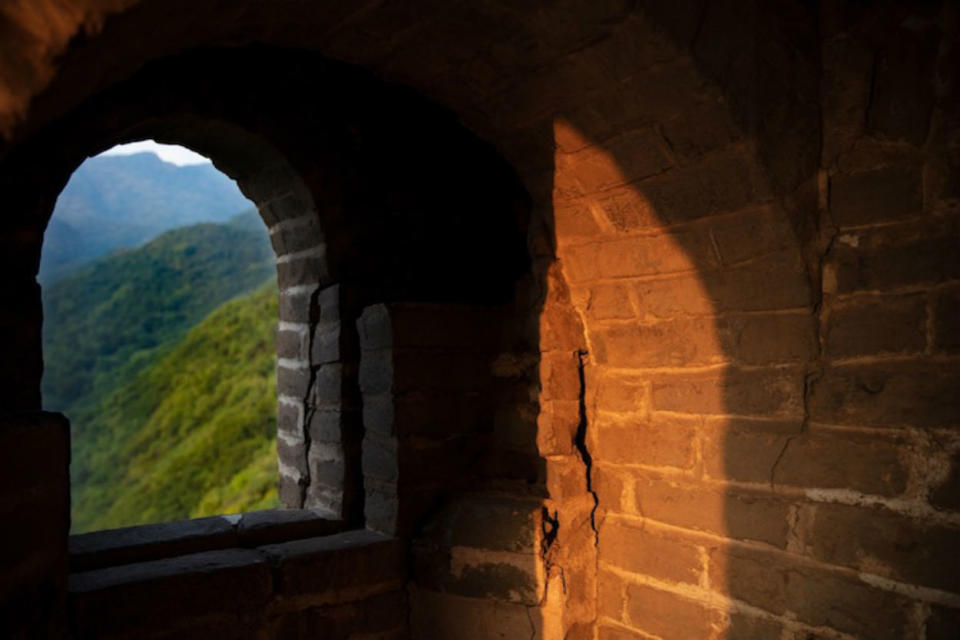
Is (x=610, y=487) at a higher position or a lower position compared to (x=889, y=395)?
lower

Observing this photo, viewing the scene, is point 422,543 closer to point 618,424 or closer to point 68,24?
point 618,424

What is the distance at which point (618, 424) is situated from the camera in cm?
264

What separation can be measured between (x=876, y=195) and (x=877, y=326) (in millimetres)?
371

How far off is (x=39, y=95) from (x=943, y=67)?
2081 millimetres

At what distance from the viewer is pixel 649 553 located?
252cm

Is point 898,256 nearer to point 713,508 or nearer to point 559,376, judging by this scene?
point 713,508

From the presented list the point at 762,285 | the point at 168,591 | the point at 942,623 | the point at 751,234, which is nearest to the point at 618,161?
the point at 751,234

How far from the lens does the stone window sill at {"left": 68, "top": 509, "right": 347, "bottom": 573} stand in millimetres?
Result: 2465

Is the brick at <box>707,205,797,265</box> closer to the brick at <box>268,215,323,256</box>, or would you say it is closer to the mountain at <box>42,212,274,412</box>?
the brick at <box>268,215,323,256</box>

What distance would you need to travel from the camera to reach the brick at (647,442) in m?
2.41

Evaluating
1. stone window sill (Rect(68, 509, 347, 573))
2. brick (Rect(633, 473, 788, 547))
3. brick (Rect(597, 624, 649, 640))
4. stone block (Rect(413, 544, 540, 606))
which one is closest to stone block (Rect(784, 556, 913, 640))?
brick (Rect(633, 473, 788, 547))

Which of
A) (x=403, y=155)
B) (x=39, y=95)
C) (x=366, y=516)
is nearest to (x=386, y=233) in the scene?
(x=403, y=155)

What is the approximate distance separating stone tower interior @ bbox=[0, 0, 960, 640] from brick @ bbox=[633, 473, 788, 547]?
0.01 metres

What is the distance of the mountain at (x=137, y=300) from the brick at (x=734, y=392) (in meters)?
18.6
